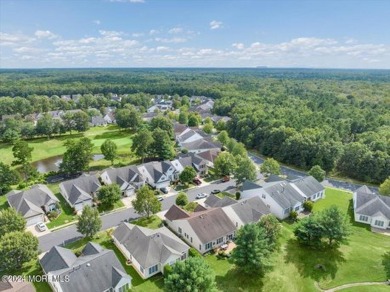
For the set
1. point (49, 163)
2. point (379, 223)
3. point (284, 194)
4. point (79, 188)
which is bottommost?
point (49, 163)

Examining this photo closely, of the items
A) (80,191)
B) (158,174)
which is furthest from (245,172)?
(80,191)

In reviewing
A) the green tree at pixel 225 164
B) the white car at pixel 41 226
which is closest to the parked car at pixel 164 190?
the green tree at pixel 225 164

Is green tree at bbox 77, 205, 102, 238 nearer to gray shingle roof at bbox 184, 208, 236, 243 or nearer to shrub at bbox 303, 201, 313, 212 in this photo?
gray shingle roof at bbox 184, 208, 236, 243

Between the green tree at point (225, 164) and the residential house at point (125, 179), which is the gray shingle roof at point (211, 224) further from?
the green tree at point (225, 164)

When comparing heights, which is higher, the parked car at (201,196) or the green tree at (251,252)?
the green tree at (251,252)

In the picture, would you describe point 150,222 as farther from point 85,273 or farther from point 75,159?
point 75,159
